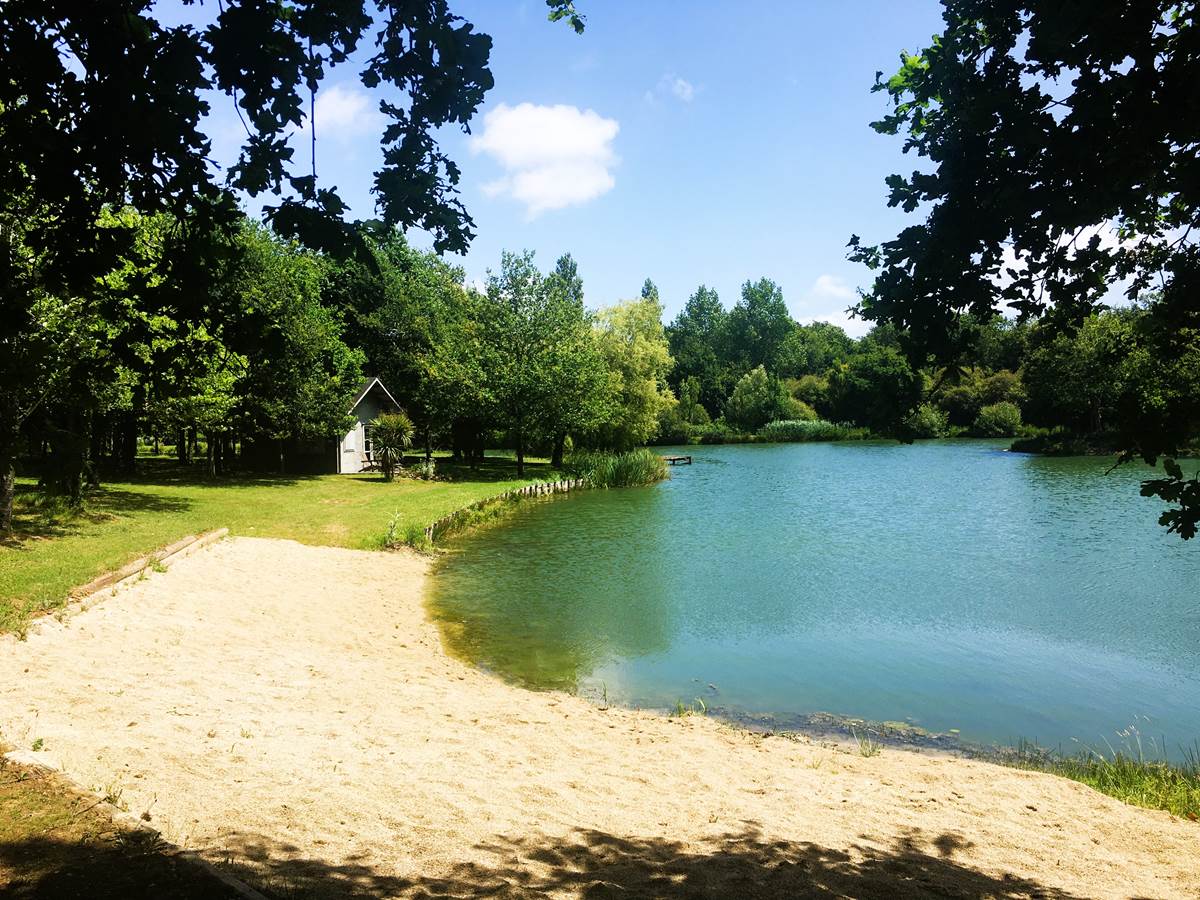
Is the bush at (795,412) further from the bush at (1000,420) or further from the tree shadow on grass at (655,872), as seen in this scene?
the tree shadow on grass at (655,872)

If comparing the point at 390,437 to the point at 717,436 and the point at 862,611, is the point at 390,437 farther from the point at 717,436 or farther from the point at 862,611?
the point at 717,436

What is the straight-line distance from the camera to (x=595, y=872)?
5.01 metres

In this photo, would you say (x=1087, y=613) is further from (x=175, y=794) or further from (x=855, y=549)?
(x=175, y=794)

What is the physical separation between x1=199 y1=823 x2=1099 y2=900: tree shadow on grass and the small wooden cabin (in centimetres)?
3245

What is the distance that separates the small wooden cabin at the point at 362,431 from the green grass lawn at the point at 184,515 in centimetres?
166

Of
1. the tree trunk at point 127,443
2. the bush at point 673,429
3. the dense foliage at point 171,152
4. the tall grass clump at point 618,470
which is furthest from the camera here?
the bush at point 673,429

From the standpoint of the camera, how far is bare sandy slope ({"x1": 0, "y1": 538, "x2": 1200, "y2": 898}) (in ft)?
16.5

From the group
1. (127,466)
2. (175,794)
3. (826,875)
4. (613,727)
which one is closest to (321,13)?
(175,794)

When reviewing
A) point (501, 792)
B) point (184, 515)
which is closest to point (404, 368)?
point (184, 515)

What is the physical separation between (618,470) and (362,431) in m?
13.5

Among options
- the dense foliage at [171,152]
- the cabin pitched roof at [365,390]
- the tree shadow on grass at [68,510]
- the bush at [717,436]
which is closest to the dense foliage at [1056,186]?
the dense foliage at [171,152]

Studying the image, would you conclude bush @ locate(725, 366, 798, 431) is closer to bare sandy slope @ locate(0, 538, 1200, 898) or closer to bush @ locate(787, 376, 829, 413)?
bush @ locate(787, 376, 829, 413)

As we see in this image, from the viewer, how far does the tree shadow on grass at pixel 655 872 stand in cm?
455

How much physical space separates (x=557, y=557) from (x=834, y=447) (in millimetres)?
53193
